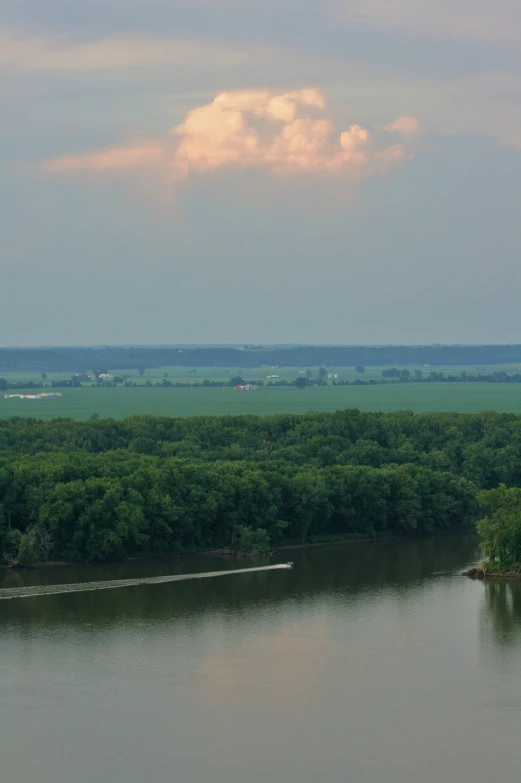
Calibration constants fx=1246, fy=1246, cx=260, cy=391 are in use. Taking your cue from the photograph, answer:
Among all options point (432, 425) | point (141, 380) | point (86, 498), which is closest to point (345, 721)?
point (86, 498)

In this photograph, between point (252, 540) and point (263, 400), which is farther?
point (263, 400)

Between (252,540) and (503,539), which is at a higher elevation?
(503,539)

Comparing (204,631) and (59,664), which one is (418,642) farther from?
(59,664)

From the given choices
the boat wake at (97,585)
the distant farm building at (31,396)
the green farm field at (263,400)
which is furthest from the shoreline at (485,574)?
the distant farm building at (31,396)

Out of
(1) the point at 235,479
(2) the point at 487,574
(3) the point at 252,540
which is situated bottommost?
(2) the point at 487,574

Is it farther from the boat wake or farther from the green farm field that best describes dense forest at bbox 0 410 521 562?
the green farm field

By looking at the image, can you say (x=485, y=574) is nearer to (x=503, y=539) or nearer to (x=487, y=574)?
(x=487, y=574)

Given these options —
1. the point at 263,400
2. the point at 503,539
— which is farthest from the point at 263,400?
the point at 503,539

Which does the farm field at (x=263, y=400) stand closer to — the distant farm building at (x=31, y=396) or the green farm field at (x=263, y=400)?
the green farm field at (x=263, y=400)
